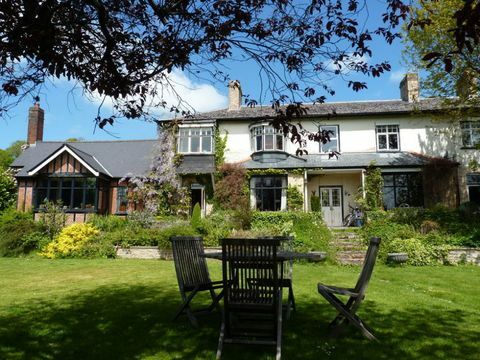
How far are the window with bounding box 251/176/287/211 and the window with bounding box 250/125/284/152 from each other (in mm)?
1831

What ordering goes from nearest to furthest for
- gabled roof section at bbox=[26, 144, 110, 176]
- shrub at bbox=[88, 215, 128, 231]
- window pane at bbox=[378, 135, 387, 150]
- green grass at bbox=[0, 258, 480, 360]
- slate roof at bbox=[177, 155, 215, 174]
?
green grass at bbox=[0, 258, 480, 360] < shrub at bbox=[88, 215, 128, 231] < slate roof at bbox=[177, 155, 215, 174] < window pane at bbox=[378, 135, 387, 150] < gabled roof section at bbox=[26, 144, 110, 176]

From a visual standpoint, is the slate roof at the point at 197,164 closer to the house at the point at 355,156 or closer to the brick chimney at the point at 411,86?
the house at the point at 355,156

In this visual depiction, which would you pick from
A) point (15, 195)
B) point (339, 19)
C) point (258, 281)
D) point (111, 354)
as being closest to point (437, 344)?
point (258, 281)

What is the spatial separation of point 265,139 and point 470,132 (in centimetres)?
1156

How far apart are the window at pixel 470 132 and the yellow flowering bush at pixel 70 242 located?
1997cm

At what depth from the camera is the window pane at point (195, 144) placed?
21.8 meters

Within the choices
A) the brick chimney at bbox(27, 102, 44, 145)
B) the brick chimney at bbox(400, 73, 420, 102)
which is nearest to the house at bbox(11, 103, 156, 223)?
the brick chimney at bbox(27, 102, 44, 145)

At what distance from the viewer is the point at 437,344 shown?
4.34 meters

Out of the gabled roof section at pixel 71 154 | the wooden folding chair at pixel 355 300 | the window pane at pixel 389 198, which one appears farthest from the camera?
the gabled roof section at pixel 71 154

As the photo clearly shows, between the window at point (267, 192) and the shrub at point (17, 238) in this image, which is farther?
the window at point (267, 192)

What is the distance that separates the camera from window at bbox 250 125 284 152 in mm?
21172

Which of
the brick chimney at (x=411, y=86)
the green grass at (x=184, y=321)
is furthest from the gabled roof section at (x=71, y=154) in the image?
the brick chimney at (x=411, y=86)

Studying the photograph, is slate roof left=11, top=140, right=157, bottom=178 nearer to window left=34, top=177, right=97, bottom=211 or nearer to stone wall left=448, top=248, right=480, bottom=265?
window left=34, top=177, right=97, bottom=211

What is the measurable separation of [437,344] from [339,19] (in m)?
4.20
